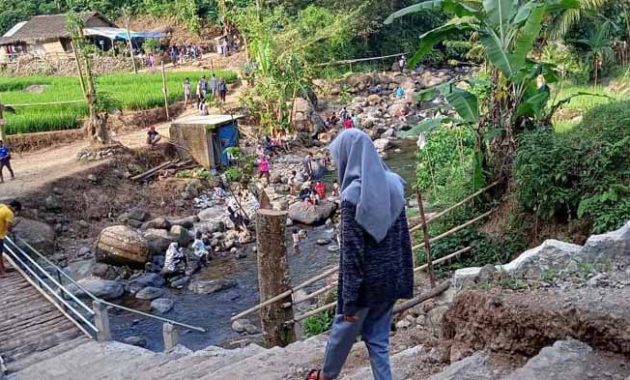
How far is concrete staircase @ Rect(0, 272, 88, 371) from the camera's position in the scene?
23.1ft

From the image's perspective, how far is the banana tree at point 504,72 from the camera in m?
6.14

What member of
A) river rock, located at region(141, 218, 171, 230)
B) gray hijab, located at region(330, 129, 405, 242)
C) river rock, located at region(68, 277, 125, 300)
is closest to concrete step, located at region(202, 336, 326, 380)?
gray hijab, located at region(330, 129, 405, 242)

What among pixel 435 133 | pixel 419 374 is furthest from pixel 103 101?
pixel 419 374

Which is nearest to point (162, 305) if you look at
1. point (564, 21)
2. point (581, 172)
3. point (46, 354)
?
point (46, 354)

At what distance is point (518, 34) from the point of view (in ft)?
21.5

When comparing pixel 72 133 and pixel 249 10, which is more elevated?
pixel 249 10

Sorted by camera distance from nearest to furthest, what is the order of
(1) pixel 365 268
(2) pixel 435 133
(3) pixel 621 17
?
(1) pixel 365 268 < (2) pixel 435 133 < (3) pixel 621 17

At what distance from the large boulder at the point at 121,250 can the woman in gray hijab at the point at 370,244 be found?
379 inches

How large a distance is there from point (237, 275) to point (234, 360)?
6.47 meters

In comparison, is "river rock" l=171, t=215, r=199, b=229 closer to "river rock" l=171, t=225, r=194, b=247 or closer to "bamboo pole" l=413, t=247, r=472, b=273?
"river rock" l=171, t=225, r=194, b=247

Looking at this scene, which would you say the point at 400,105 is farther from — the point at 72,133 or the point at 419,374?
the point at 419,374

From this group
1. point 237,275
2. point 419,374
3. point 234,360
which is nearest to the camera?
point 419,374

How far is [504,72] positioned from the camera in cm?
618

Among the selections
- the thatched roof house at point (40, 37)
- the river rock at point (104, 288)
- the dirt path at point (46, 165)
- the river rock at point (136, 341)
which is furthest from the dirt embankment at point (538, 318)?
the thatched roof house at point (40, 37)
